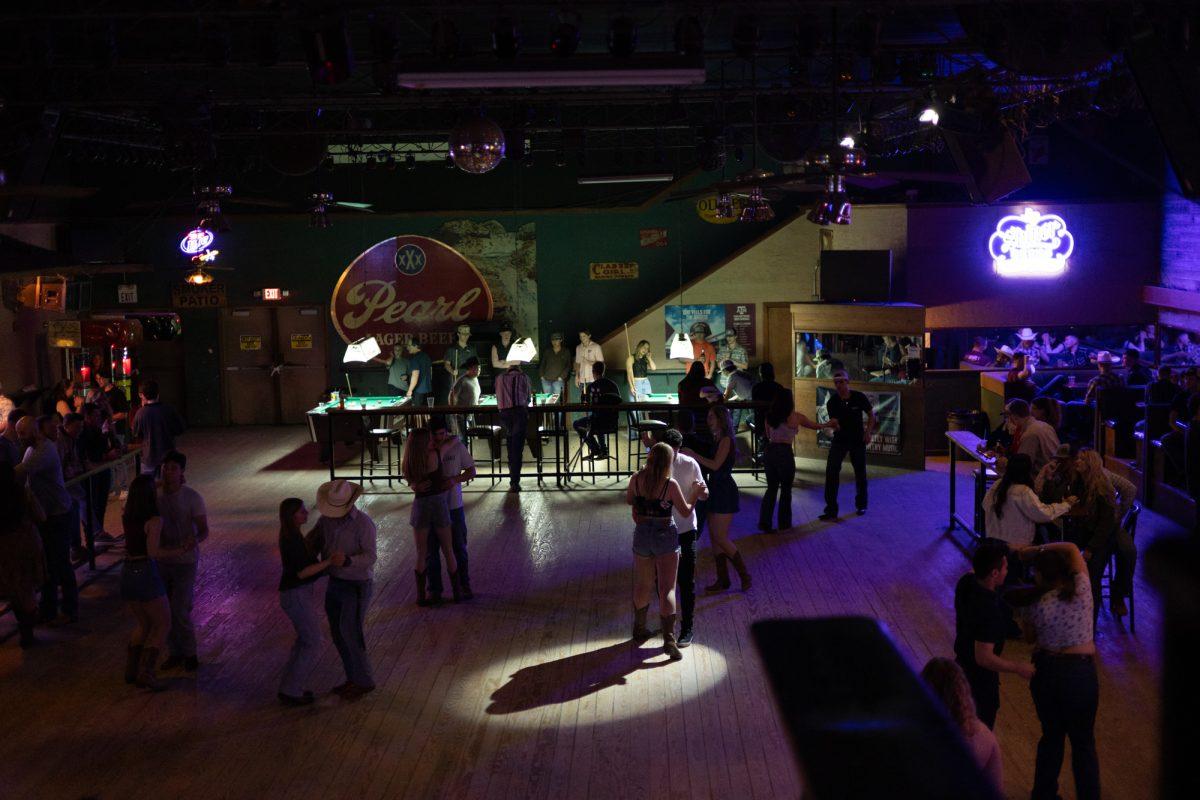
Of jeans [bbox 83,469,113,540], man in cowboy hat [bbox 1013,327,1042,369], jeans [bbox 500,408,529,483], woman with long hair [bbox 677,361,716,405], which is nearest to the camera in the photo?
jeans [bbox 83,469,113,540]

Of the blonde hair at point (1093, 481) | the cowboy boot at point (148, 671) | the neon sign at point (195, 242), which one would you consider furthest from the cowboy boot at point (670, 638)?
the neon sign at point (195, 242)

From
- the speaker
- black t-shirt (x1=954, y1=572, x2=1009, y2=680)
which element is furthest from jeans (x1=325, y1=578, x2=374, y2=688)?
the speaker

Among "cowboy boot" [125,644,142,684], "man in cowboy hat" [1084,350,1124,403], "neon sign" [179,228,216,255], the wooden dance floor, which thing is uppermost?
"neon sign" [179,228,216,255]

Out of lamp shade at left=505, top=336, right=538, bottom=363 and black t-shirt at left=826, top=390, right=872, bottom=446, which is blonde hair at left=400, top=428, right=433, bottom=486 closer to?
black t-shirt at left=826, top=390, right=872, bottom=446

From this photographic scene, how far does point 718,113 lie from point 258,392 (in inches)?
364

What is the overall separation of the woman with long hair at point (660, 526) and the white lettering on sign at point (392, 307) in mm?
11131

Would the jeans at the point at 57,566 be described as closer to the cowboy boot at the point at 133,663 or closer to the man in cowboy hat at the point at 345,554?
the cowboy boot at the point at 133,663

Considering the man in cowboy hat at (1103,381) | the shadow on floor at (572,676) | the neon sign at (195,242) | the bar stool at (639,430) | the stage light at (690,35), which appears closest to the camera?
the shadow on floor at (572,676)

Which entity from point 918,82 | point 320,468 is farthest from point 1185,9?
point 320,468

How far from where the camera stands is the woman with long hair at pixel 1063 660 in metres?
5.08

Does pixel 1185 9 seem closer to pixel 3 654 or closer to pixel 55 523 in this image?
pixel 55 523

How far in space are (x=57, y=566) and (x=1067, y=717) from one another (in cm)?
728

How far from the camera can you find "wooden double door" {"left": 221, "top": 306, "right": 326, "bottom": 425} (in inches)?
757

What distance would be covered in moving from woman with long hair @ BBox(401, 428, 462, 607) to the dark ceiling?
2.71 meters
